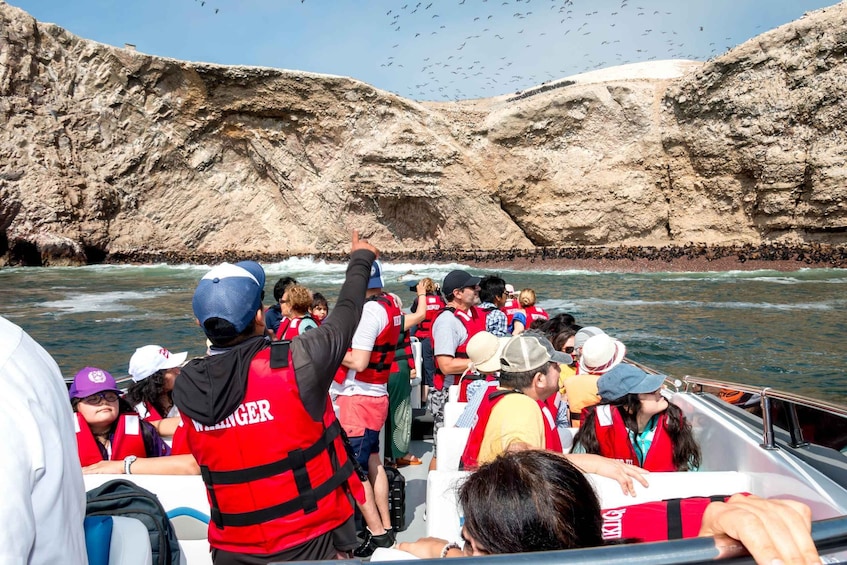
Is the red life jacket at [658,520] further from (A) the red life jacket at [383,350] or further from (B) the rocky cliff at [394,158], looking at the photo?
(B) the rocky cliff at [394,158]

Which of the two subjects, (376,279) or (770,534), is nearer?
(770,534)

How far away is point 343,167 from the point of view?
128 ft

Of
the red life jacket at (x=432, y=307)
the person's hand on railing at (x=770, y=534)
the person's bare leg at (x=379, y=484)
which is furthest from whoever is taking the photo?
the red life jacket at (x=432, y=307)

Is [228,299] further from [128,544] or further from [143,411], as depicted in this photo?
[143,411]

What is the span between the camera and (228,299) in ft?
6.03

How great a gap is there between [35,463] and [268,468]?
3.31 ft

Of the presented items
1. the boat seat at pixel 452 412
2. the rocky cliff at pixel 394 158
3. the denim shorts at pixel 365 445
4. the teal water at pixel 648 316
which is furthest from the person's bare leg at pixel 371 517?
the rocky cliff at pixel 394 158

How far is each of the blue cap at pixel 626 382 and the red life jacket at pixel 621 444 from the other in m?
0.07

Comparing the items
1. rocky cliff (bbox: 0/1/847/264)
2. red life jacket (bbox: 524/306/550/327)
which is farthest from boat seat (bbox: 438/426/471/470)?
rocky cliff (bbox: 0/1/847/264)

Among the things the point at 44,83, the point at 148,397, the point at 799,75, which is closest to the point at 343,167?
the point at 44,83

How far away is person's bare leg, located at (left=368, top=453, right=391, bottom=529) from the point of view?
133 inches

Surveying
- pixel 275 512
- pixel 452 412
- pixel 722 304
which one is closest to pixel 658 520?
pixel 275 512

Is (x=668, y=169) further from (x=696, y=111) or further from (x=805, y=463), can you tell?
(x=805, y=463)

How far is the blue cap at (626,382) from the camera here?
2.77 meters
